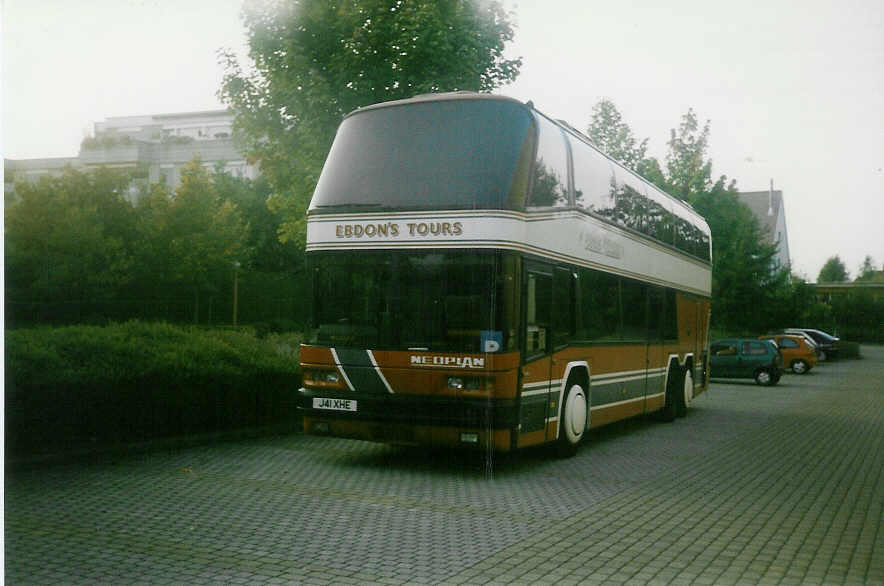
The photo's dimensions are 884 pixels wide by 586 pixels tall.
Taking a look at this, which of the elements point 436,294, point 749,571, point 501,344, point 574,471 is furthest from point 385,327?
point 749,571

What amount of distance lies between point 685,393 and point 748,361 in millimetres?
15663

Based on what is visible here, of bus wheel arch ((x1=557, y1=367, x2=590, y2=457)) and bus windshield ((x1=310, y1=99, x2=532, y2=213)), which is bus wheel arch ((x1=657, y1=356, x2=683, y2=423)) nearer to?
bus wheel arch ((x1=557, y1=367, x2=590, y2=457))

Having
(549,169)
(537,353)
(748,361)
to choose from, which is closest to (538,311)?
(537,353)

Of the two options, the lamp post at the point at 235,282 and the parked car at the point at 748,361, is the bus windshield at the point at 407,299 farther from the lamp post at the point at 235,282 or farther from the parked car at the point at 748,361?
the parked car at the point at 748,361

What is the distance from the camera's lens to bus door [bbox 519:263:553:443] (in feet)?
34.8

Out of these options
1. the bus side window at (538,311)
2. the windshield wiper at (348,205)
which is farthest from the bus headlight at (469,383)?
the windshield wiper at (348,205)

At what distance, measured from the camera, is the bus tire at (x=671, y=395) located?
17.9 metres

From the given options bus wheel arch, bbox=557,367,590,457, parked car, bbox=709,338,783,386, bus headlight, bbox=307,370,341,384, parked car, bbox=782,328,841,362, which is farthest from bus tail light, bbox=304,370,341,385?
parked car, bbox=782,328,841,362

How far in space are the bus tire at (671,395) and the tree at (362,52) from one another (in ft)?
23.0

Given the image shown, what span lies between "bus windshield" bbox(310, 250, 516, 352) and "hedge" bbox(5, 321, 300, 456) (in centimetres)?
224

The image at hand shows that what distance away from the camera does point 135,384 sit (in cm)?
1116

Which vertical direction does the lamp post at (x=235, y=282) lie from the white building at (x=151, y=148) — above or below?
below

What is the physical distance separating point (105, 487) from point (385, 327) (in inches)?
132

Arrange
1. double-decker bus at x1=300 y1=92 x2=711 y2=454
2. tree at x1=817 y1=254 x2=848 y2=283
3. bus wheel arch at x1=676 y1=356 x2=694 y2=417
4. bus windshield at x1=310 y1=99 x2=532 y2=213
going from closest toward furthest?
1. double-decker bus at x1=300 y1=92 x2=711 y2=454
2. bus windshield at x1=310 y1=99 x2=532 y2=213
3. bus wheel arch at x1=676 y1=356 x2=694 y2=417
4. tree at x1=817 y1=254 x2=848 y2=283
